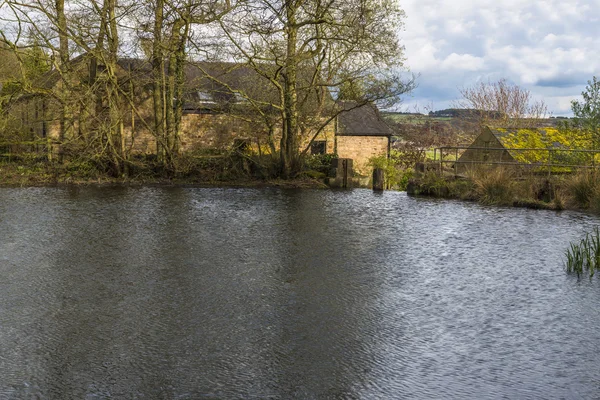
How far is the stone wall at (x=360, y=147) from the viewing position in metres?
38.1

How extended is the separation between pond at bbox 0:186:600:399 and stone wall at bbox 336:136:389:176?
23.6 m

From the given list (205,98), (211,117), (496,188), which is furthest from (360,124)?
(496,188)

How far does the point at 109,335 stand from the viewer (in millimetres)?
6375

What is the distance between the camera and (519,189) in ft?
60.8

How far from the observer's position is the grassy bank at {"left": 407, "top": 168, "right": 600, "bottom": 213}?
1739 cm

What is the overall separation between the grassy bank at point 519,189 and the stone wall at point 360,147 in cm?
1734

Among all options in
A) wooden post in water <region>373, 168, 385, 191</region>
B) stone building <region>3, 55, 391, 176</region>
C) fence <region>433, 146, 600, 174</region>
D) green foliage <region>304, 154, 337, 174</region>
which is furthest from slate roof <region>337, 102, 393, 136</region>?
wooden post in water <region>373, 168, 385, 191</region>

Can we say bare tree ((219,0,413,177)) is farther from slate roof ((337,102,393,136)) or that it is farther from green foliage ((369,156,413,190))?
slate roof ((337,102,393,136))

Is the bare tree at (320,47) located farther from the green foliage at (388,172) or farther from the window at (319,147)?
the window at (319,147)

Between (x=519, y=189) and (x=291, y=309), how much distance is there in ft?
42.2

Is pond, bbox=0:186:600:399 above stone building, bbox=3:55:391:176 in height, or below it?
below

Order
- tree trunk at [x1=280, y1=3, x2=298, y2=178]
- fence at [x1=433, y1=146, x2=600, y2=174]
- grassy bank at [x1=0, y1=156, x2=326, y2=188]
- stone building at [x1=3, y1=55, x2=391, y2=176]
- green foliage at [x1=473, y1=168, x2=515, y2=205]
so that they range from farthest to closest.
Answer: stone building at [x1=3, y1=55, x2=391, y2=176] < grassy bank at [x1=0, y1=156, x2=326, y2=188] < tree trunk at [x1=280, y1=3, x2=298, y2=178] < fence at [x1=433, y1=146, x2=600, y2=174] < green foliage at [x1=473, y1=168, x2=515, y2=205]

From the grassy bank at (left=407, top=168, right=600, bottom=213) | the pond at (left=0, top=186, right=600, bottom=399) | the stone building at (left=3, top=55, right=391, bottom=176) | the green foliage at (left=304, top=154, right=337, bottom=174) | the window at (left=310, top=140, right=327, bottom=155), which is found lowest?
the pond at (left=0, top=186, right=600, bottom=399)

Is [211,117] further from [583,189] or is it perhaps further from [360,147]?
[583,189]
